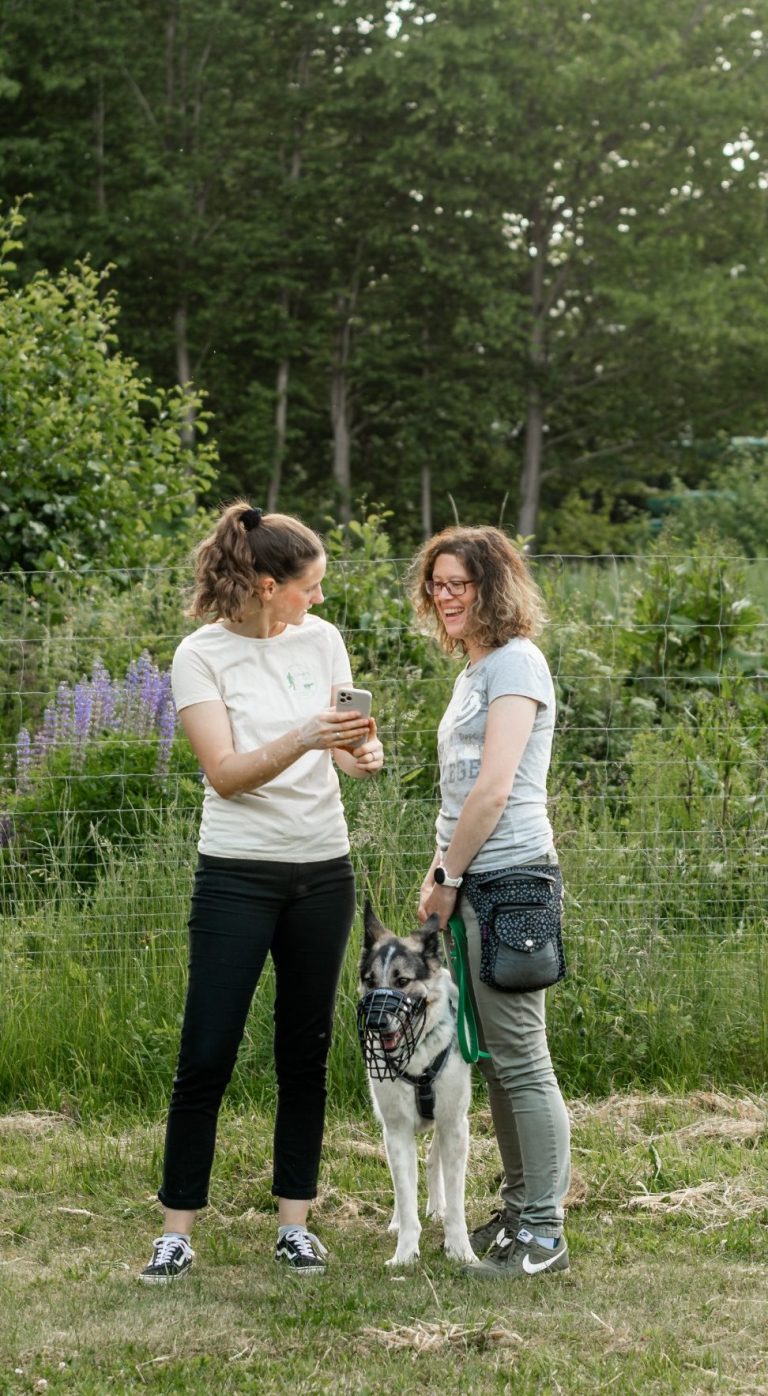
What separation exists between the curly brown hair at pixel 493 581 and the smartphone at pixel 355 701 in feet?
1.31

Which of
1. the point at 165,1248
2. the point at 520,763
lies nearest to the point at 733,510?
the point at 520,763

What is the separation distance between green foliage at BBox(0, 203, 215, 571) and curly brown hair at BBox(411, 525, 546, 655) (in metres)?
5.15

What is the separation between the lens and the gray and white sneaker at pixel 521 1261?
3.92 metres

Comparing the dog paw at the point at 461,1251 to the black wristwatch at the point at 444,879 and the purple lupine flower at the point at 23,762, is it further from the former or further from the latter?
the purple lupine flower at the point at 23,762

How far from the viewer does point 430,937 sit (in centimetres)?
401

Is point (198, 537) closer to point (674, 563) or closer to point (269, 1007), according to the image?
point (674, 563)

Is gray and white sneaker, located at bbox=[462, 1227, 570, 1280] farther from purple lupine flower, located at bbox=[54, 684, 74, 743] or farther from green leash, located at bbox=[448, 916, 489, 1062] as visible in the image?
purple lupine flower, located at bbox=[54, 684, 74, 743]

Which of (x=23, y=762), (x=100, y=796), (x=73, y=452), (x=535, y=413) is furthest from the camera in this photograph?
(x=535, y=413)

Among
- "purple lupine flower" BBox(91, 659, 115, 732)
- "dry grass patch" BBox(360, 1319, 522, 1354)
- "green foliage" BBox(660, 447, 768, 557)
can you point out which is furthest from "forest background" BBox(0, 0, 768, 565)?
"dry grass patch" BBox(360, 1319, 522, 1354)

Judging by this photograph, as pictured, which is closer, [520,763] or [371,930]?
[520,763]

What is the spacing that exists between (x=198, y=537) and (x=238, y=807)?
635 cm

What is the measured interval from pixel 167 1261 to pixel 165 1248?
0.03 meters

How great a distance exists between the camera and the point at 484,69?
96.3 feet

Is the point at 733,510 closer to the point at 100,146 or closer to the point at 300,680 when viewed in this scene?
the point at 100,146
